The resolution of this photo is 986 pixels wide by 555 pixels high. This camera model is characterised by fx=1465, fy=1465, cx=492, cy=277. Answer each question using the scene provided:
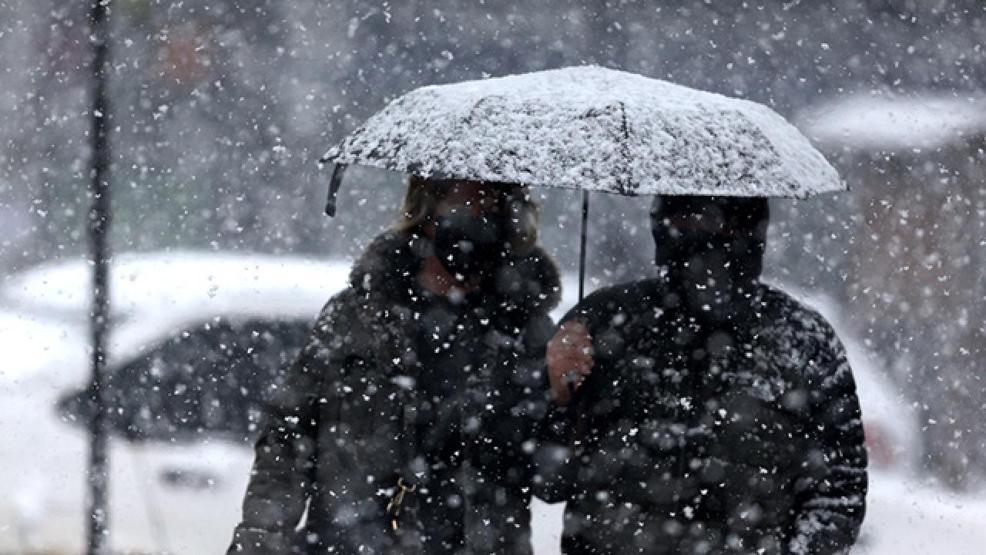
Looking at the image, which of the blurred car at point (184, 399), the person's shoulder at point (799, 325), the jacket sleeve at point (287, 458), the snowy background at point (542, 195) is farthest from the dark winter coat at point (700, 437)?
the snowy background at point (542, 195)

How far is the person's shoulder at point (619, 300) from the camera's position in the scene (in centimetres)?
343

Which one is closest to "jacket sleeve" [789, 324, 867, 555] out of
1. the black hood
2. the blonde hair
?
the black hood

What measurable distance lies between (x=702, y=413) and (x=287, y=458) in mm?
984

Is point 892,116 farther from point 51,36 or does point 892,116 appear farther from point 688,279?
point 688,279

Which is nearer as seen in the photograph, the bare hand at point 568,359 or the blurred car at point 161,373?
the bare hand at point 568,359

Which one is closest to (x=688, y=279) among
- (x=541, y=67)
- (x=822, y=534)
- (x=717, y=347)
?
(x=717, y=347)

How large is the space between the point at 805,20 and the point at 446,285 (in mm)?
7842

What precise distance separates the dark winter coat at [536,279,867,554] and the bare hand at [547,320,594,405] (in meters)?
0.02

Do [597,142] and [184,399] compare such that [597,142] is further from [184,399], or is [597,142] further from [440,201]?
[184,399]

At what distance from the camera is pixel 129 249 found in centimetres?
1036

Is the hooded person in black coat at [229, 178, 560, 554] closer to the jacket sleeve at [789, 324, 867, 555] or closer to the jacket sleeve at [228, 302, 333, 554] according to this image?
the jacket sleeve at [228, 302, 333, 554]

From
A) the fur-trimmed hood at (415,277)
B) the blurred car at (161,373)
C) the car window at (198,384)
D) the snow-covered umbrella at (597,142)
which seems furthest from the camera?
the car window at (198,384)

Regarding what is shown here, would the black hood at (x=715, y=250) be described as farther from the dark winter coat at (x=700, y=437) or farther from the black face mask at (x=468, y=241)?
the black face mask at (x=468, y=241)

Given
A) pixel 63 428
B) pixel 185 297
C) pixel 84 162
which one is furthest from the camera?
pixel 84 162
